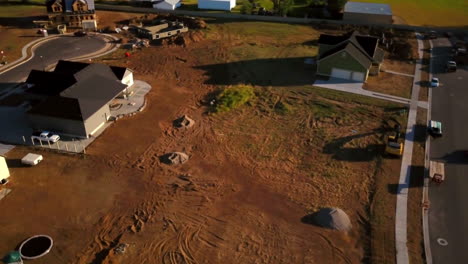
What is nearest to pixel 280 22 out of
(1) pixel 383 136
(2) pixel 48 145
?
(1) pixel 383 136

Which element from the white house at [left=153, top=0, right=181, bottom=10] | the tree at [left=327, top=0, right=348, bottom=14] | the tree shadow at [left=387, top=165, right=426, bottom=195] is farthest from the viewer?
the white house at [left=153, top=0, right=181, bottom=10]

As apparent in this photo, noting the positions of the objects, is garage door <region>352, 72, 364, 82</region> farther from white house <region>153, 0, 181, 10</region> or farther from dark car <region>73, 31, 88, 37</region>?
white house <region>153, 0, 181, 10</region>

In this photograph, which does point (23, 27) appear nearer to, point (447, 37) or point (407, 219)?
point (407, 219)

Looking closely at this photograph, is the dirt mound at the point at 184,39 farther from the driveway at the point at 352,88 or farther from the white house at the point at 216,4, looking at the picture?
the driveway at the point at 352,88

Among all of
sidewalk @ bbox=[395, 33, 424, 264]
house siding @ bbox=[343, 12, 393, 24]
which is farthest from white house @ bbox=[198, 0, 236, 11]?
sidewalk @ bbox=[395, 33, 424, 264]

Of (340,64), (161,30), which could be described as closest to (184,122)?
(340,64)

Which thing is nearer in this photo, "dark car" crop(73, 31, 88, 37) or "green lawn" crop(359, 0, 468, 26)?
"dark car" crop(73, 31, 88, 37)
